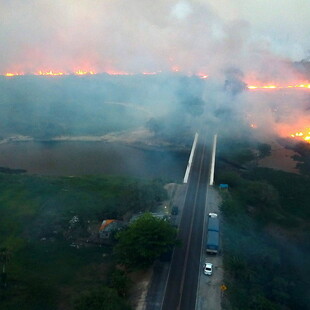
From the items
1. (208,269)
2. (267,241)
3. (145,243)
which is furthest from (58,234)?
(267,241)

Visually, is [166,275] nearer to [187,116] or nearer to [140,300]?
[140,300]

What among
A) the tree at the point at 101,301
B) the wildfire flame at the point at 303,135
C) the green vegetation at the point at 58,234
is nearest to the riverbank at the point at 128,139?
the green vegetation at the point at 58,234

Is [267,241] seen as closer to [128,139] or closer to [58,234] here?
[58,234]

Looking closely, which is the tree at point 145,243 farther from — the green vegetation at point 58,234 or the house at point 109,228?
the house at point 109,228

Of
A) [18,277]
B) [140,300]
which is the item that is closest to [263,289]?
[140,300]

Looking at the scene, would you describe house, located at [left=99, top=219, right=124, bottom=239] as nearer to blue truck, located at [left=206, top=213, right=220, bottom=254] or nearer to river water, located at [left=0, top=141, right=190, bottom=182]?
blue truck, located at [left=206, top=213, right=220, bottom=254]

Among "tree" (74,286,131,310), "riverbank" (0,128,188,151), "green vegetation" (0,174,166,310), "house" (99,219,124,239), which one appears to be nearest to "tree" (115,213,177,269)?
"green vegetation" (0,174,166,310)
